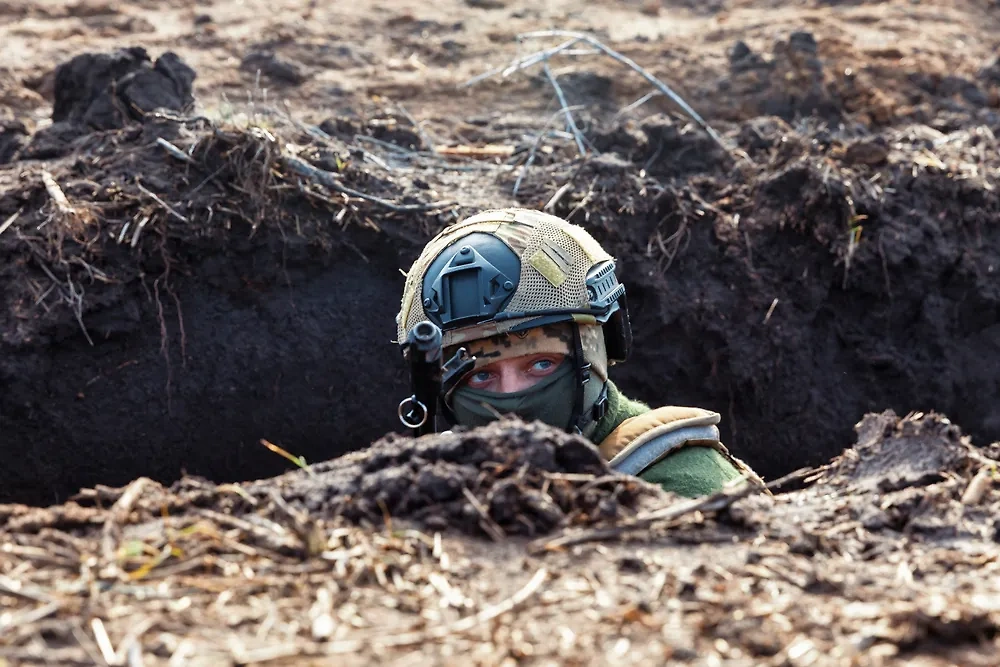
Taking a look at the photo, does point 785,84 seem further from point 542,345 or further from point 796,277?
point 542,345

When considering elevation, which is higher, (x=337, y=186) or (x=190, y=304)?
(x=337, y=186)

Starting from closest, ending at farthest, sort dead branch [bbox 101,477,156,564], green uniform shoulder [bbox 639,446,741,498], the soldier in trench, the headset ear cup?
dead branch [bbox 101,477,156,564]
green uniform shoulder [bbox 639,446,741,498]
the soldier in trench
the headset ear cup

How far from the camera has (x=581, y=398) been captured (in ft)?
15.2

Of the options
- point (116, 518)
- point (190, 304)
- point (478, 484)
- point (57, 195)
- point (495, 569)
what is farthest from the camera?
point (190, 304)

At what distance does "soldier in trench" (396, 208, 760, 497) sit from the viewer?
4.48 meters

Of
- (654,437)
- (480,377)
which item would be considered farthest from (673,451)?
(480,377)

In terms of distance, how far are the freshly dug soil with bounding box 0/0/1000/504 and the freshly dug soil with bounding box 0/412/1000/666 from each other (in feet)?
11.4

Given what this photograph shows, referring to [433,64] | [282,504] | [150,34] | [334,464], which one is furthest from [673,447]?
[150,34]

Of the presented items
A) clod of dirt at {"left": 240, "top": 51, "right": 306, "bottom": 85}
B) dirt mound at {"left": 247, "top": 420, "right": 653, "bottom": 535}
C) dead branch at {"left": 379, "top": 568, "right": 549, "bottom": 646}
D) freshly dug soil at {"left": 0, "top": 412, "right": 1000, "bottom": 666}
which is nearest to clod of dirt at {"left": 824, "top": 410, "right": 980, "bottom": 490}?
freshly dug soil at {"left": 0, "top": 412, "right": 1000, "bottom": 666}

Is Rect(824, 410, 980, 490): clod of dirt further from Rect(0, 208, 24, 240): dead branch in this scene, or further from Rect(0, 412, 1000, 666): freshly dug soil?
Rect(0, 208, 24, 240): dead branch

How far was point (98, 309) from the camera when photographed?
6746 mm

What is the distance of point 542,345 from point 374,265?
278 cm

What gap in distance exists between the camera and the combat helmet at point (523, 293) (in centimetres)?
458

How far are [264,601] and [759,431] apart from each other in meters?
5.30
